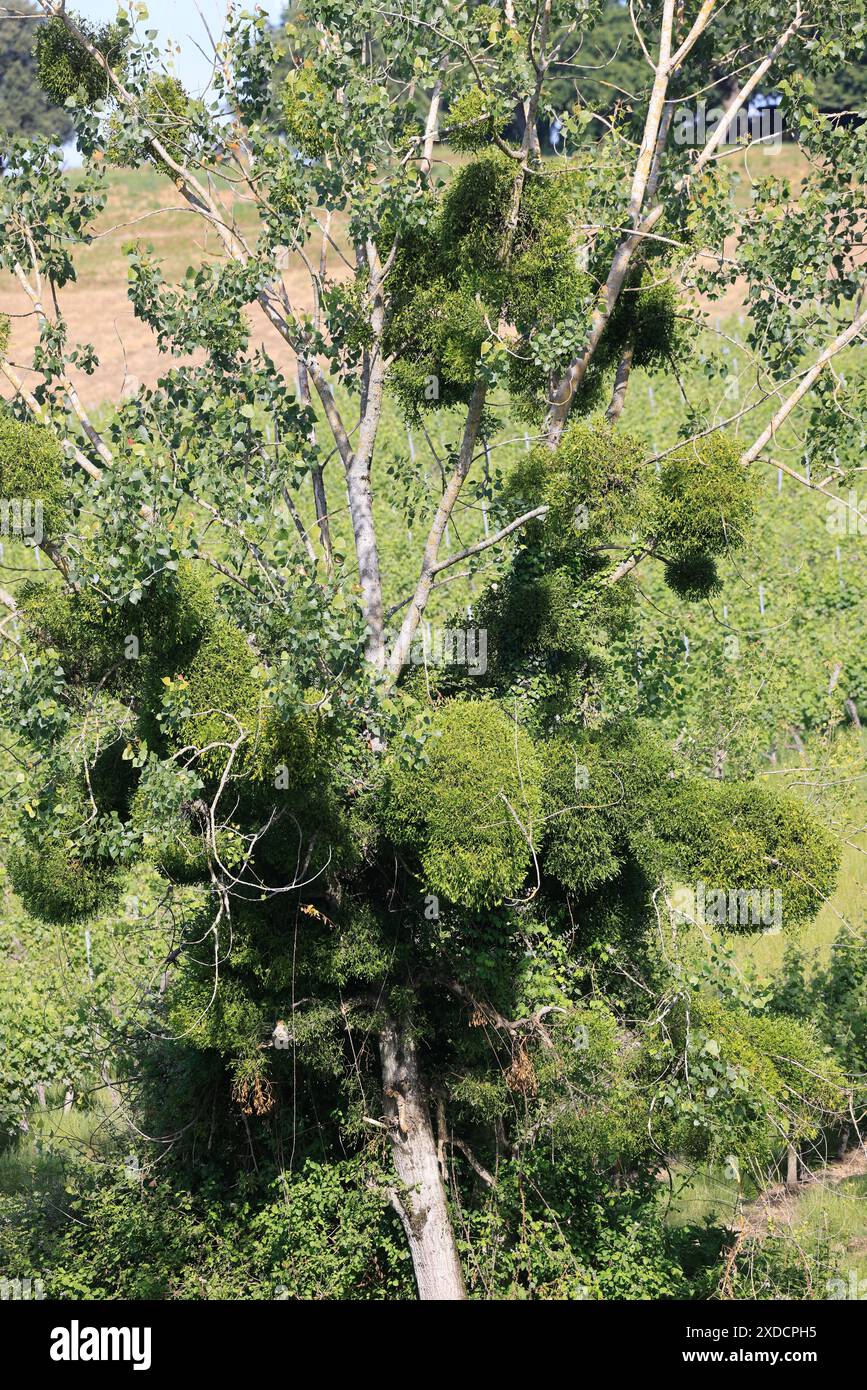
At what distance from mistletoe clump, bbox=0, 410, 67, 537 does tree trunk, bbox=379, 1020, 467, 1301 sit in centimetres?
520

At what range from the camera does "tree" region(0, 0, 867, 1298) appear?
1024 centimetres

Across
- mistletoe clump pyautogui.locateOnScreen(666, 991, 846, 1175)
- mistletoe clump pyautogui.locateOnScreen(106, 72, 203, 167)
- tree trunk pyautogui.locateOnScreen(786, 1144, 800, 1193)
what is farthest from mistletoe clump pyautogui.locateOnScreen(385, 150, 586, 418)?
tree trunk pyautogui.locateOnScreen(786, 1144, 800, 1193)

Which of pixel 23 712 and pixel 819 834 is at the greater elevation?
pixel 23 712

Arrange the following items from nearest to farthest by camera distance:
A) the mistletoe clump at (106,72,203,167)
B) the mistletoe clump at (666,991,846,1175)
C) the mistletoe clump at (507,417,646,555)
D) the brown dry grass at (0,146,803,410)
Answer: the mistletoe clump at (666,991,846,1175) < the mistletoe clump at (507,417,646,555) < the mistletoe clump at (106,72,203,167) < the brown dry grass at (0,146,803,410)

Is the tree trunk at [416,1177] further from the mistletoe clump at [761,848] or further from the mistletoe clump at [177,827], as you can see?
the mistletoe clump at [761,848]

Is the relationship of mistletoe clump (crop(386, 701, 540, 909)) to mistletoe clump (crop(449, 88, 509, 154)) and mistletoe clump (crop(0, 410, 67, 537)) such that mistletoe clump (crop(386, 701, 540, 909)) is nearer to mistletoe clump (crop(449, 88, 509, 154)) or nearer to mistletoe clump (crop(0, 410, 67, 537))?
mistletoe clump (crop(0, 410, 67, 537))

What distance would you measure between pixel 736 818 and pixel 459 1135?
14.1ft

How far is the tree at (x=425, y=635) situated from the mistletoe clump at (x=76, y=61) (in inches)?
1.2

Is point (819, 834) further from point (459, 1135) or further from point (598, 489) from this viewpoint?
point (459, 1135)

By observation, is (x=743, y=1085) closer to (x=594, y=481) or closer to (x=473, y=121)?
(x=594, y=481)

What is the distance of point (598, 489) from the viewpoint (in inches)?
437

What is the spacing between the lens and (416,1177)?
11.9 metres

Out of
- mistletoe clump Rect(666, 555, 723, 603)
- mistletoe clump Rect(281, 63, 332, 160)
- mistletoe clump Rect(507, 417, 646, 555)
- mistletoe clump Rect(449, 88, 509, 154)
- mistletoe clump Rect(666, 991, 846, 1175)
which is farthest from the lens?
mistletoe clump Rect(666, 555, 723, 603)

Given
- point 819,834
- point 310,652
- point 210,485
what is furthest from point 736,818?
point 210,485
